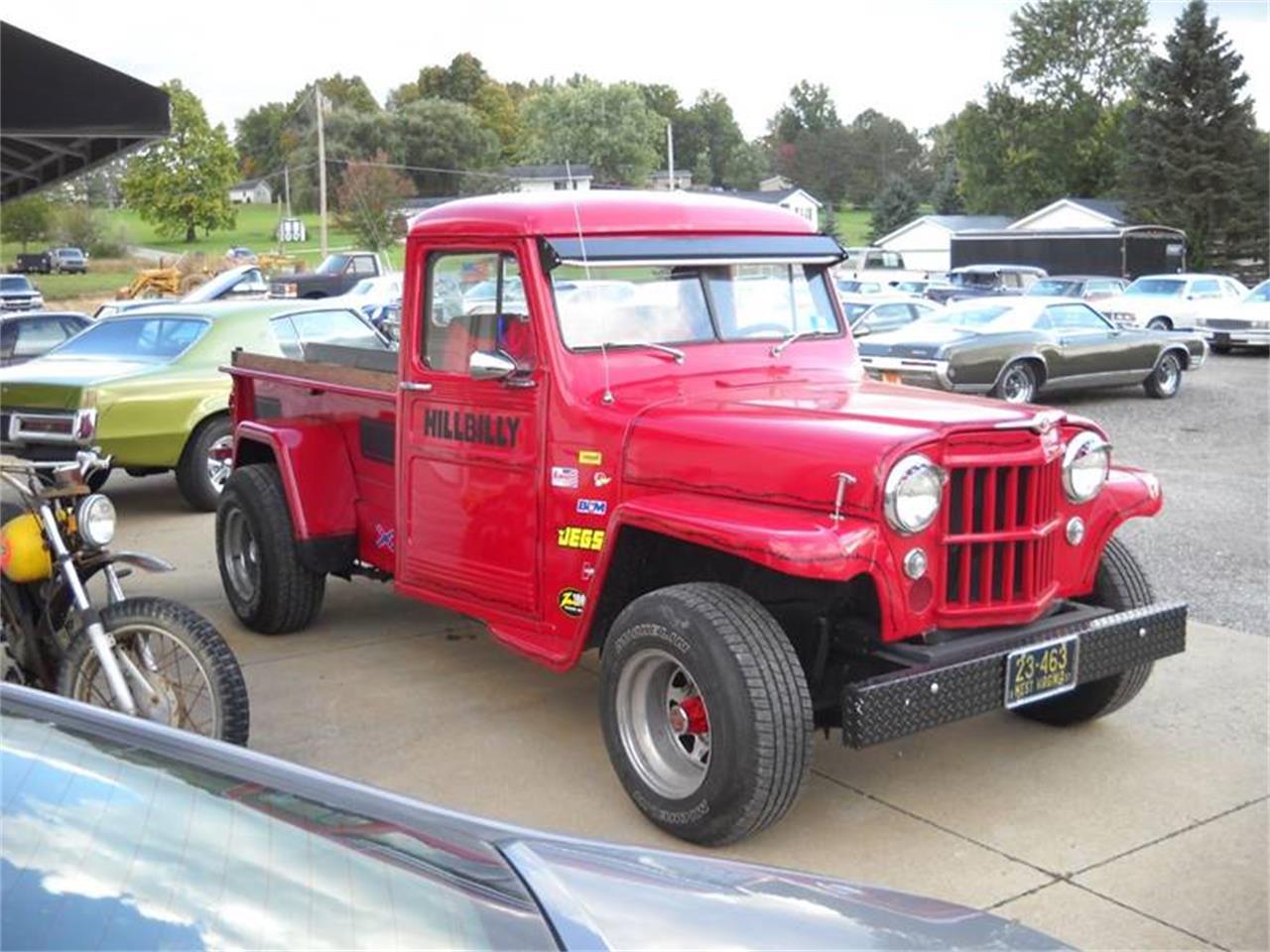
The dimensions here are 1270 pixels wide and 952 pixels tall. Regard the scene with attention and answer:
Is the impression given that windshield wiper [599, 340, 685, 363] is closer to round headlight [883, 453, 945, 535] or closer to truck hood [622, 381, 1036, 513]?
truck hood [622, 381, 1036, 513]

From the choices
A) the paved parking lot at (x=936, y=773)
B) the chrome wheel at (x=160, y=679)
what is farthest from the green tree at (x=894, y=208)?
the chrome wheel at (x=160, y=679)

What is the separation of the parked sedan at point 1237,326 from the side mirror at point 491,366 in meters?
24.0

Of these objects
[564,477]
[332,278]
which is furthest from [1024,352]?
[332,278]

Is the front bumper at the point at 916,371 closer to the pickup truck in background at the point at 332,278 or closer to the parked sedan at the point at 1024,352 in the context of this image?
the parked sedan at the point at 1024,352

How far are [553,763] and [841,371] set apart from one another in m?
2.05

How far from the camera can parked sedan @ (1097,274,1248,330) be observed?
28062mm

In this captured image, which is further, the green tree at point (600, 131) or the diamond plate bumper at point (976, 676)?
the green tree at point (600, 131)

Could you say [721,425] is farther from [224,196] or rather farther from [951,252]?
[224,196]

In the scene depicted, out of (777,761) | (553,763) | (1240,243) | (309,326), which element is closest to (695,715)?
(777,761)

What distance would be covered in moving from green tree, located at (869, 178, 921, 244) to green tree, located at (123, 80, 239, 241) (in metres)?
36.8

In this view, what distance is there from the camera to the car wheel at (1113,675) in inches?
209

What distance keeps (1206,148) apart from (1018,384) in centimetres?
4185

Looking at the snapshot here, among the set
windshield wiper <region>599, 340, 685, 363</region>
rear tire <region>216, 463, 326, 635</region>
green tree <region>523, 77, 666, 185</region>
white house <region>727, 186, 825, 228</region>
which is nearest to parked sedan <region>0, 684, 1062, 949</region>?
windshield wiper <region>599, 340, 685, 363</region>

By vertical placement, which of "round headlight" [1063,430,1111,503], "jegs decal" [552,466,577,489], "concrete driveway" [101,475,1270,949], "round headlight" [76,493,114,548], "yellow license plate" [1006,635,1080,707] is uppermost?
"round headlight" [1063,430,1111,503]
